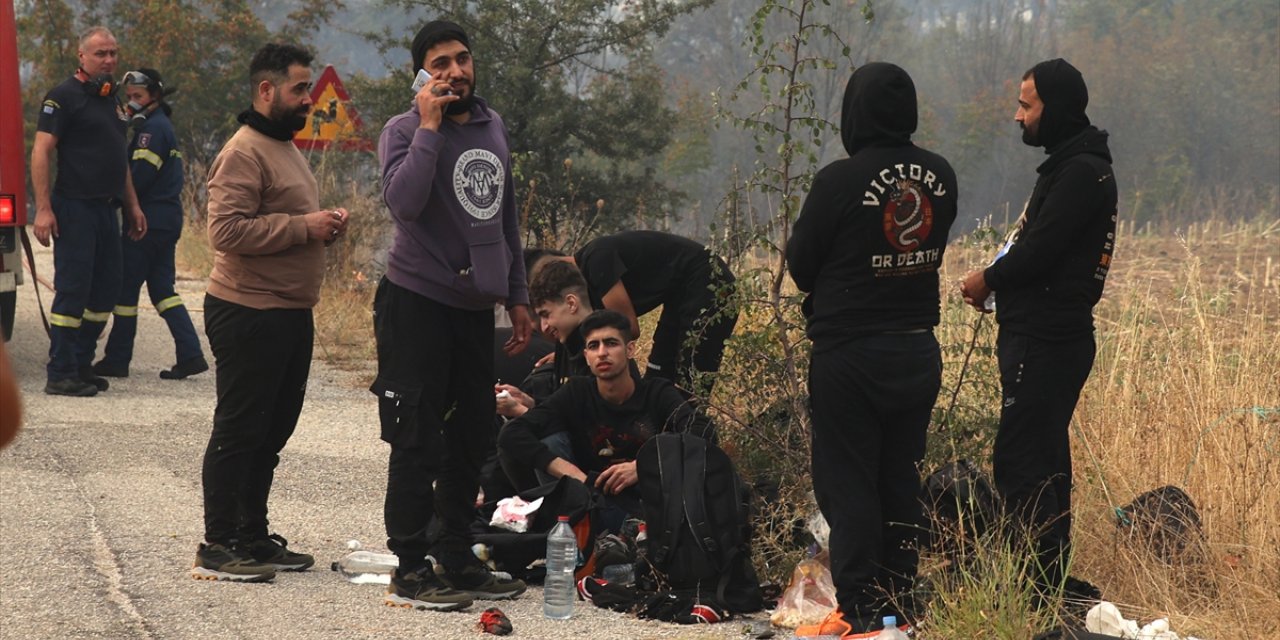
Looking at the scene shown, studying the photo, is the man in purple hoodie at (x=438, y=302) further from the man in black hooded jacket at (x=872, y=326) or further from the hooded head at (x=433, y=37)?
the man in black hooded jacket at (x=872, y=326)

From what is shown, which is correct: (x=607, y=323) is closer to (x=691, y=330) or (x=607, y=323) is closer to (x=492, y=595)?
(x=691, y=330)

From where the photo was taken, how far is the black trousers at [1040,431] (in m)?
5.41

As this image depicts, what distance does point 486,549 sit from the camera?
21.1 feet

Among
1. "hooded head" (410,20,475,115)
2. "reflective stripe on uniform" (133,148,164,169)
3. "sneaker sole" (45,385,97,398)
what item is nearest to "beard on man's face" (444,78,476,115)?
"hooded head" (410,20,475,115)

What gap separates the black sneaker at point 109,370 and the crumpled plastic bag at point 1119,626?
821 centimetres

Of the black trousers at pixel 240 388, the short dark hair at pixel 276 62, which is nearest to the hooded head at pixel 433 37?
the short dark hair at pixel 276 62

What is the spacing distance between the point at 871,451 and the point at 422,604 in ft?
5.72

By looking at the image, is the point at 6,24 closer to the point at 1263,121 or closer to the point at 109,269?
the point at 109,269

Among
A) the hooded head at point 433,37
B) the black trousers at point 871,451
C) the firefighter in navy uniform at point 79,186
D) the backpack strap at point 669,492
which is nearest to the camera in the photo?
the black trousers at point 871,451

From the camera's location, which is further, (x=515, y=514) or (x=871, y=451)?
(x=515, y=514)

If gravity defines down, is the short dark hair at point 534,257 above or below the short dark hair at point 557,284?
above

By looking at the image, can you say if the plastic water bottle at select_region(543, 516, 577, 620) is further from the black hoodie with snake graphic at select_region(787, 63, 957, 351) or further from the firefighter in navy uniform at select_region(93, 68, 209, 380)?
the firefighter in navy uniform at select_region(93, 68, 209, 380)

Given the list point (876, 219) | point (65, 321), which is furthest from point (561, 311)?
point (65, 321)

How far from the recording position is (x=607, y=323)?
683cm
